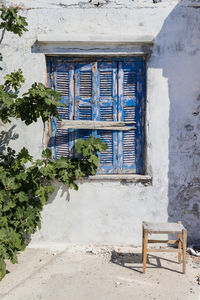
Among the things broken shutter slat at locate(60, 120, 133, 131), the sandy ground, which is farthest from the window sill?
the sandy ground

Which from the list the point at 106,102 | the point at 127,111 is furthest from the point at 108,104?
the point at 127,111

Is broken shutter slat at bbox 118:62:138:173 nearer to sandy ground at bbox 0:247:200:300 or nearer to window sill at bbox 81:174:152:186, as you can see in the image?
window sill at bbox 81:174:152:186

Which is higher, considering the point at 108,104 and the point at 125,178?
the point at 108,104

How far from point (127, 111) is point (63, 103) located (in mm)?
949

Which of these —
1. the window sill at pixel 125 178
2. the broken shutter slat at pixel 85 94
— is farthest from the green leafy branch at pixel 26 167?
the broken shutter slat at pixel 85 94

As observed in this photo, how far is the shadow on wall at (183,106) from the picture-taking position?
191 inches

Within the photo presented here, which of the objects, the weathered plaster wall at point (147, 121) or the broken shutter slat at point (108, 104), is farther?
the broken shutter slat at point (108, 104)

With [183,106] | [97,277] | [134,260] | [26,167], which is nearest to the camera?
[97,277]

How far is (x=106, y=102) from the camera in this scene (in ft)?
16.5

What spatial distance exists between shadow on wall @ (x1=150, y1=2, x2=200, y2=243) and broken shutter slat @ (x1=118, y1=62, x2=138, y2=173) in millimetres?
363

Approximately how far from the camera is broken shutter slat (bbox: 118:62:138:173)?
16.4 feet

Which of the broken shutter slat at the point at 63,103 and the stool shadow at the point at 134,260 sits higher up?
the broken shutter slat at the point at 63,103

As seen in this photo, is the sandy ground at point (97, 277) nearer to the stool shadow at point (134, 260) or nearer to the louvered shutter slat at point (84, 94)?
the stool shadow at point (134, 260)

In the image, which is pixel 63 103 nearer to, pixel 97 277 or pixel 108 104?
pixel 108 104
